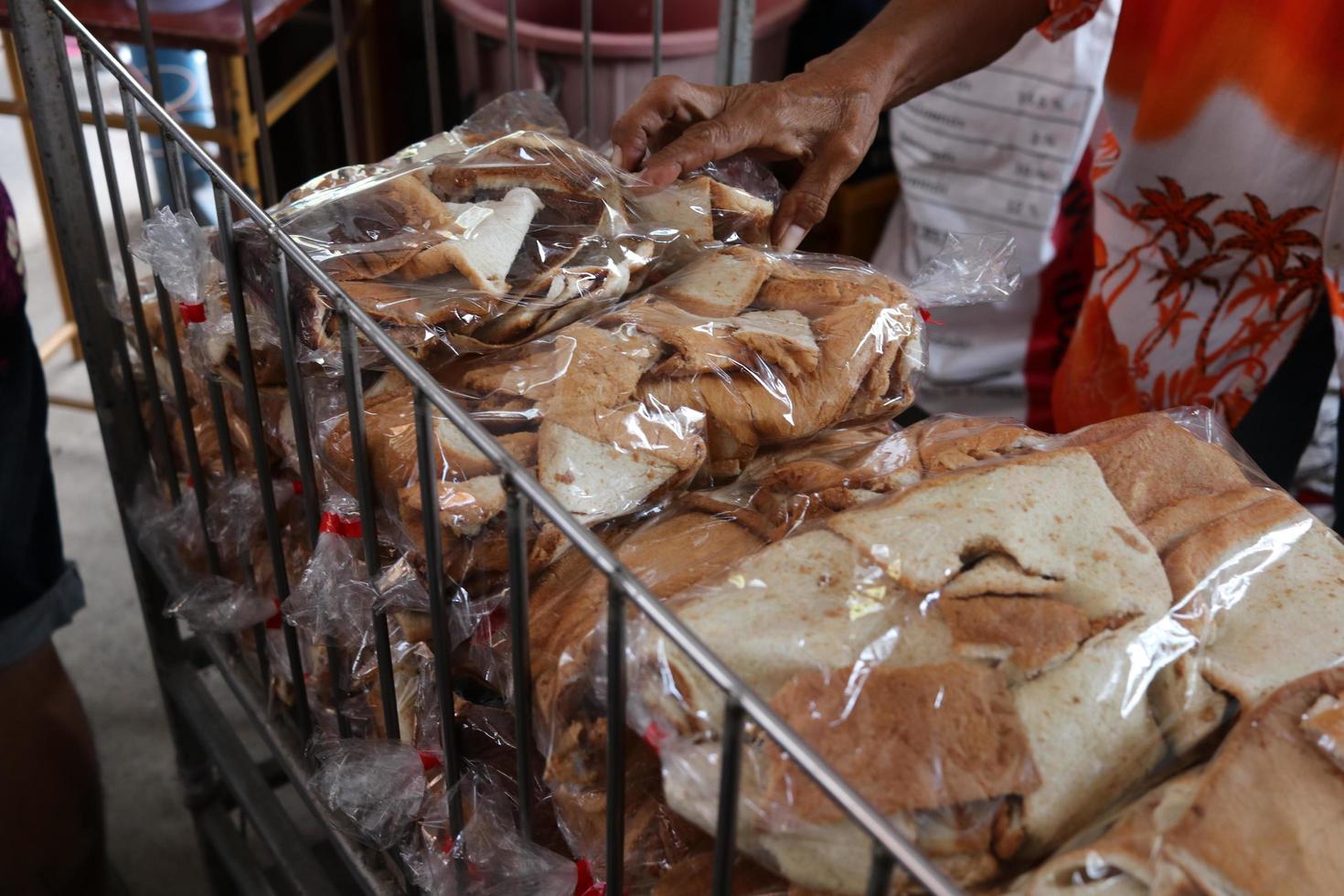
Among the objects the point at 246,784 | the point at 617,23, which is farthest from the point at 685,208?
the point at 617,23

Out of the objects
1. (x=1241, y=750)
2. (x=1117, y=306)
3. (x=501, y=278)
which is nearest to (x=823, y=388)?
(x=501, y=278)

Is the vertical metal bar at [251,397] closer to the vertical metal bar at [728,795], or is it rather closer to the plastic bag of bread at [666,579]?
the plastic bag of bread at [666,579]

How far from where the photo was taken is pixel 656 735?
1.79 feet

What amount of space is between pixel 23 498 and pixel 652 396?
878mm

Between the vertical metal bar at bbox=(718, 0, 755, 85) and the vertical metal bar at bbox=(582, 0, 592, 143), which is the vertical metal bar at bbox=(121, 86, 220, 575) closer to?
the vertical metal bar at bbox=(582, 0, 592, 143)

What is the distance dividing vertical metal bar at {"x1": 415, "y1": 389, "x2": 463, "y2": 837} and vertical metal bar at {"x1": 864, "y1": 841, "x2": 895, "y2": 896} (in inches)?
11.6

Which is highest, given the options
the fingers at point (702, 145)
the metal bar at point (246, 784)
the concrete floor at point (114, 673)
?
the fingers at point (702, 145)

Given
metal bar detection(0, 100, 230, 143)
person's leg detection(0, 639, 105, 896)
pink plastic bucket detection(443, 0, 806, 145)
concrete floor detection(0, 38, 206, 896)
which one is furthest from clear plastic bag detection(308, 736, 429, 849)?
metal bar detection(0, 100, 230, 143)

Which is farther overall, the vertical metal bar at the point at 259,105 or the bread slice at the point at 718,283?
the vertical metal bar at the point at 259,105

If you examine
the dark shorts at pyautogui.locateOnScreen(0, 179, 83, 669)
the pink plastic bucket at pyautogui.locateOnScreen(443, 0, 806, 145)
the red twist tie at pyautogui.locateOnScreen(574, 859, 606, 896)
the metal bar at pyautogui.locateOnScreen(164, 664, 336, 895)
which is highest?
the pink plastic bucket at pyautogui.locateOnScreen(443, 0, 806, 145)

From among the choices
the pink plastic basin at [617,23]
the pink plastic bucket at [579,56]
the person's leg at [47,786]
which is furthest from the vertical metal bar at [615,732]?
the pink plastic bucket at [579,56]

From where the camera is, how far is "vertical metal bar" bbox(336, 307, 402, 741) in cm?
64

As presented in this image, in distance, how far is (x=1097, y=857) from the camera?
1.59 feet

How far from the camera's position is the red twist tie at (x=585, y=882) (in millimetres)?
674
